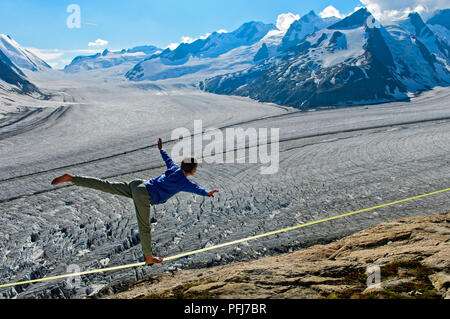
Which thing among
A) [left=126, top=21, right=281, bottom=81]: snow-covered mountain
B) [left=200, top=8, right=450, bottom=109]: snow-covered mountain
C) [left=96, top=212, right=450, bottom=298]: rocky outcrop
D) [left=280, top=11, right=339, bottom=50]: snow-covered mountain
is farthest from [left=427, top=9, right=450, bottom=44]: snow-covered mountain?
[left=96, top=212, right=450, bottom=298]: rocky outcrop

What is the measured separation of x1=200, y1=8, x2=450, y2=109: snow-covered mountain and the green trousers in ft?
113

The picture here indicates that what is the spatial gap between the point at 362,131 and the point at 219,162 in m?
10.7

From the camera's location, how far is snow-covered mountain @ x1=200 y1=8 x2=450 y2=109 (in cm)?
4003

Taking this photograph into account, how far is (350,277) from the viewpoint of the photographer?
3816 millimetres

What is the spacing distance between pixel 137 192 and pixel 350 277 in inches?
123

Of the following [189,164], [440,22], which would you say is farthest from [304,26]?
[189,164]

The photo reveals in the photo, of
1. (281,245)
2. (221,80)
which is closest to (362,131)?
(281,245)

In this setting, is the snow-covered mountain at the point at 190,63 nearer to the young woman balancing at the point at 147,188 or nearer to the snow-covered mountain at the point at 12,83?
the snow-covered mountain at the point at 12,83

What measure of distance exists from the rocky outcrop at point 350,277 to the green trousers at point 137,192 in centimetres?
87

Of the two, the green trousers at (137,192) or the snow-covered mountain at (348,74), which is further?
the snow-covered mountain at (348,74)

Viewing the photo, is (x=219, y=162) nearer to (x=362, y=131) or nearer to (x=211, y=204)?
(x=211, y=204)

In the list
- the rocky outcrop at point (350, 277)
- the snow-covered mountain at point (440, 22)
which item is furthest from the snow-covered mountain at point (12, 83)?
the snow-covered mountain at point (440, 22)

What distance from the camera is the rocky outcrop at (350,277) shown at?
11.0ft

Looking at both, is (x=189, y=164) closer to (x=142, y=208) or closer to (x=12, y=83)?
(x=142, y=208)
